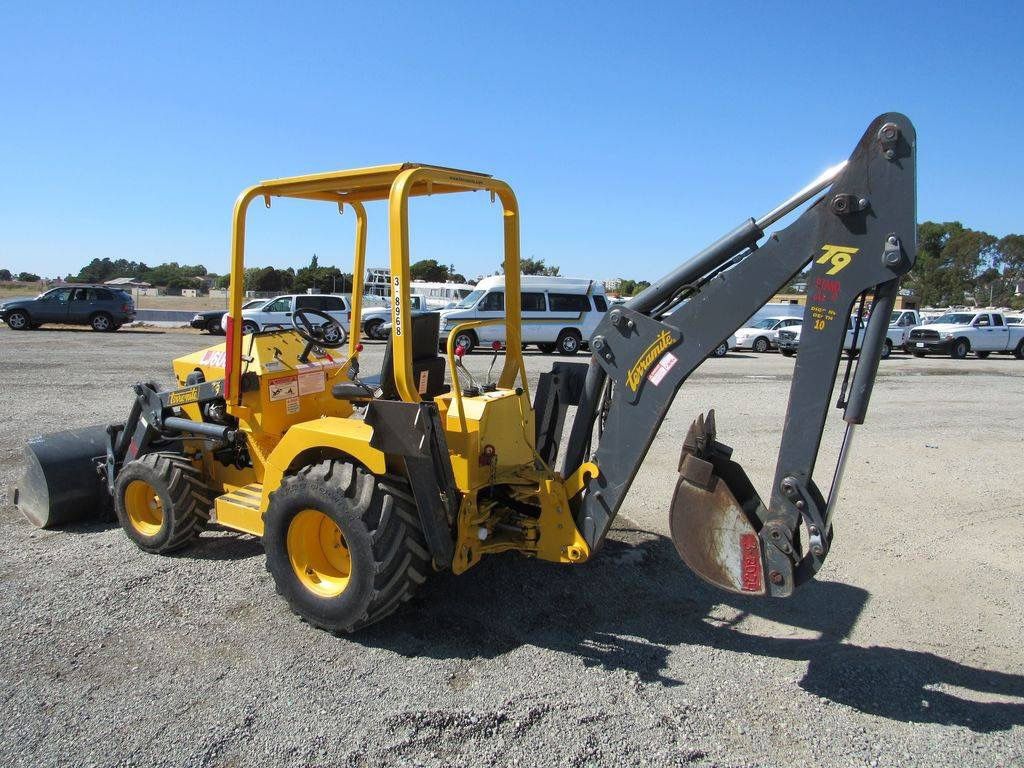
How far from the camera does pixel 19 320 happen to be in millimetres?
25359

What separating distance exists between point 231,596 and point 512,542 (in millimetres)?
1819

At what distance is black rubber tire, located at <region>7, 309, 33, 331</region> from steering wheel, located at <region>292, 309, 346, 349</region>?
24.8m

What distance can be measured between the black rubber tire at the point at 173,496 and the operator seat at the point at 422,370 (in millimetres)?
1414

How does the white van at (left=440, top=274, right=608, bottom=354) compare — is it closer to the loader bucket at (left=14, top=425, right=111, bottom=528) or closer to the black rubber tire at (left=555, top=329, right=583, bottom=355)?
the black rubber tire at (left=555, top=329, right=583, bottom=355)

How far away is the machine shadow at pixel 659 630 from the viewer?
3684 mm

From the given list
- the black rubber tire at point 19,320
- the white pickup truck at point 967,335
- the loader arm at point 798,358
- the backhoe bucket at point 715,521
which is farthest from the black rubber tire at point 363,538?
the white pickup truck at point 967,335

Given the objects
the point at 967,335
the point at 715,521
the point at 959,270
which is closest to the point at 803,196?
the point at 715,521

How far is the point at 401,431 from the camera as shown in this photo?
3.79 metres

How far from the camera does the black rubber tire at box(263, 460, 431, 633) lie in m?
3.88

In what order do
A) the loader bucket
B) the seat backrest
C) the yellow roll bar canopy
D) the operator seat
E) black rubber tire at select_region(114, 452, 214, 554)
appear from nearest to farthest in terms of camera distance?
the yellow roll bar canopy < the operator seat < the seat backrest < black rubber tire at select_region(114, 452, 214, 554) < the loader bucket

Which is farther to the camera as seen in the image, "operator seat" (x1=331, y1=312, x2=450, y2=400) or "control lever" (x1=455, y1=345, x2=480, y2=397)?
"control lever" (x1=455, y1=345, x2=480, y2=397)

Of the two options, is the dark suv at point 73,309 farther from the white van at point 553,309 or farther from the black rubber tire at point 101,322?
the white van at point 553,309

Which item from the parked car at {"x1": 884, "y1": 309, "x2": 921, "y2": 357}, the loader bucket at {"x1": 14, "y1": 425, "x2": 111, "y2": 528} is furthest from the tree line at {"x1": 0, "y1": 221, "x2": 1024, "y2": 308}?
the loader bucket at {"x1": 14, "y1": 425, "x2": 111, "y2": 528}

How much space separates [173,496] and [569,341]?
19.0m
